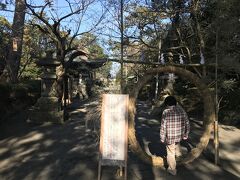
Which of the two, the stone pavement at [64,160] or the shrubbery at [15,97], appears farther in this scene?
the shrubbery at [15,97]

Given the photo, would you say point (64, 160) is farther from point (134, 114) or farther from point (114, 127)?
point (114, 127)

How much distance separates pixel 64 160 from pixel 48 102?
25.0ft

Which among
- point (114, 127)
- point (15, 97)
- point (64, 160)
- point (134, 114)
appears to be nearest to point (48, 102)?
point (15, 97)

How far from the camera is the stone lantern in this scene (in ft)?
54.1

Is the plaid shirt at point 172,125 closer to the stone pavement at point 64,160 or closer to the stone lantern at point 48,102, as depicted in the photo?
the stone pavement at point 64,160

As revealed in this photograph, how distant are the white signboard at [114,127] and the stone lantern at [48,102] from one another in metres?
9.08

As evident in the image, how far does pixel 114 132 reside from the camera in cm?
761

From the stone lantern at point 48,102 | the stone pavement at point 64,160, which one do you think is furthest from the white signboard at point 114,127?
the stone lantern at point 48,102

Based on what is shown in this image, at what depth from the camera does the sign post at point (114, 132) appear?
7543mm

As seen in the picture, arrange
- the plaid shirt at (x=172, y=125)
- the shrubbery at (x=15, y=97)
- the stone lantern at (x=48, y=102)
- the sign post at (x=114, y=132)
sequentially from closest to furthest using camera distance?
the sign post at (x=114, y=132) < the plaid shirt at (x=172, y=125) < the stone lantern at (x=48, y=102) < the shrubbery at (x=15, y=97)

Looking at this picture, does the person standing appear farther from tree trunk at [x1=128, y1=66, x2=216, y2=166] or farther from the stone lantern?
the stone lantern

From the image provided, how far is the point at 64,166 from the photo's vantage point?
29.3 feet

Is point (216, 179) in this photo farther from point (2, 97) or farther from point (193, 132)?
point (2, 97)

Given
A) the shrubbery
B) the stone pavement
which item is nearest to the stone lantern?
the shrubbery
